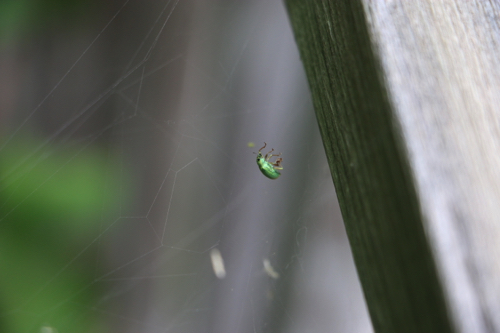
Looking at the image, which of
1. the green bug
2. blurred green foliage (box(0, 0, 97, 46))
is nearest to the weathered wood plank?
the green bug

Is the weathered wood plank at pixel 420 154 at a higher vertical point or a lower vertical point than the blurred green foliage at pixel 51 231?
higher

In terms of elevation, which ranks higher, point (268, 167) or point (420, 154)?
point (420, 154)

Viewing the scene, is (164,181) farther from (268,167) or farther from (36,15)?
(36,15)

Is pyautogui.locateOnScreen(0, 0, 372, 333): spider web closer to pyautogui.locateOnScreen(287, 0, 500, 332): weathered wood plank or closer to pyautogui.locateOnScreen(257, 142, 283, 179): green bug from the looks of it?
pyautogui.locateOnScreen(257, 142, 283, 179): green bug

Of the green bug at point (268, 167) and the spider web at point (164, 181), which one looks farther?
the green bug at point (268, 167)

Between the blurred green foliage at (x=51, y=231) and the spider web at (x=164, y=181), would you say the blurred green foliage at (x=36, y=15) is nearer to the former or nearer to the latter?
the spider web at (x=164, y=181)

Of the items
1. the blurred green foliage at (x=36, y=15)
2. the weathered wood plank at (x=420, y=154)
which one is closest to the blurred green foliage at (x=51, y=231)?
the blurred green foliage at (x=36, y=15)

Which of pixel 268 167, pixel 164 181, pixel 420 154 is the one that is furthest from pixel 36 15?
pixel 420 154

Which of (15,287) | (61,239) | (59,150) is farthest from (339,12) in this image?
(15,287)
